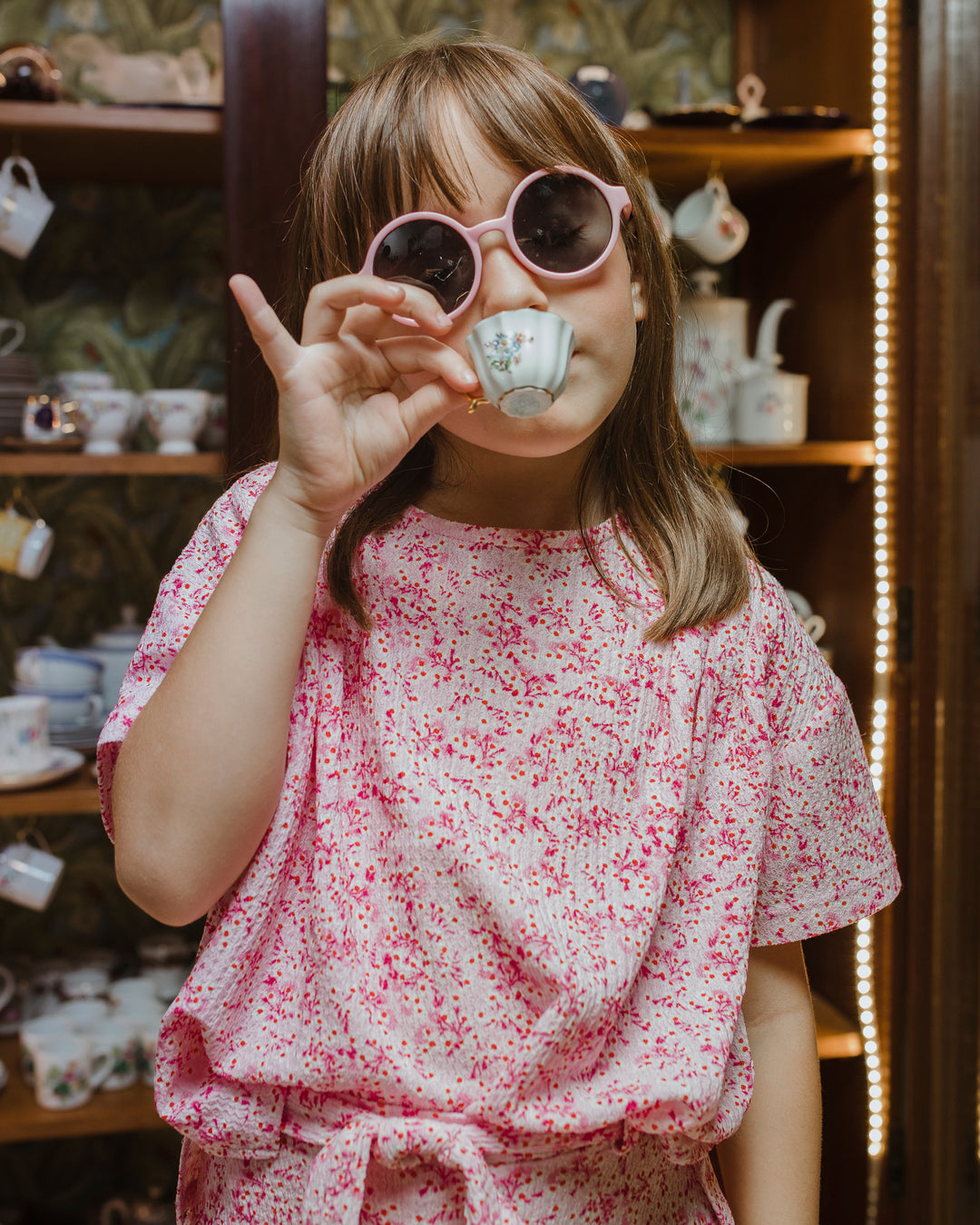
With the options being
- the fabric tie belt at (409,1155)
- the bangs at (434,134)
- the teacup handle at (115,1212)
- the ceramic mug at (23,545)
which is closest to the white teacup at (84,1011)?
the teacup handle at (115,1212)

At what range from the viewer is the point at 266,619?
2.30ft

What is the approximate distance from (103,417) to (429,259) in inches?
43.7

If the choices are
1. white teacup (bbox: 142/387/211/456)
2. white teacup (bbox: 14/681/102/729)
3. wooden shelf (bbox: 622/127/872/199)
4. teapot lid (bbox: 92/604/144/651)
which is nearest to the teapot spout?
wooden shelf (bbox: 622/127/872/199)

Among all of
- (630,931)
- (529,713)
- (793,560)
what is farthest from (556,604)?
(793,560)

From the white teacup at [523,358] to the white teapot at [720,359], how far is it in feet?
3.87

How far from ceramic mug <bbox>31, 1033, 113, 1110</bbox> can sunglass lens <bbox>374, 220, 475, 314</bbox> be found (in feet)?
4.60

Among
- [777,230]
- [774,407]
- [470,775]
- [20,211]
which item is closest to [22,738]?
[20,211]

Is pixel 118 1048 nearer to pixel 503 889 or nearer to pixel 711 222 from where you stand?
pixel 503 889

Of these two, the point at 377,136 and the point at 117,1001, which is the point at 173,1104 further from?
the point at 117,1001

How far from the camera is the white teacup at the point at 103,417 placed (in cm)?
166

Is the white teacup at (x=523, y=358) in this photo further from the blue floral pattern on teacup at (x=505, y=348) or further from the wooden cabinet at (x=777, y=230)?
the wooden cabinet at (x=777, y=230)

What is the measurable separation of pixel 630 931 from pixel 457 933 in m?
0.12

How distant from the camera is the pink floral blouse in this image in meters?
0.73

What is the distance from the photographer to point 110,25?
1.89 meters
